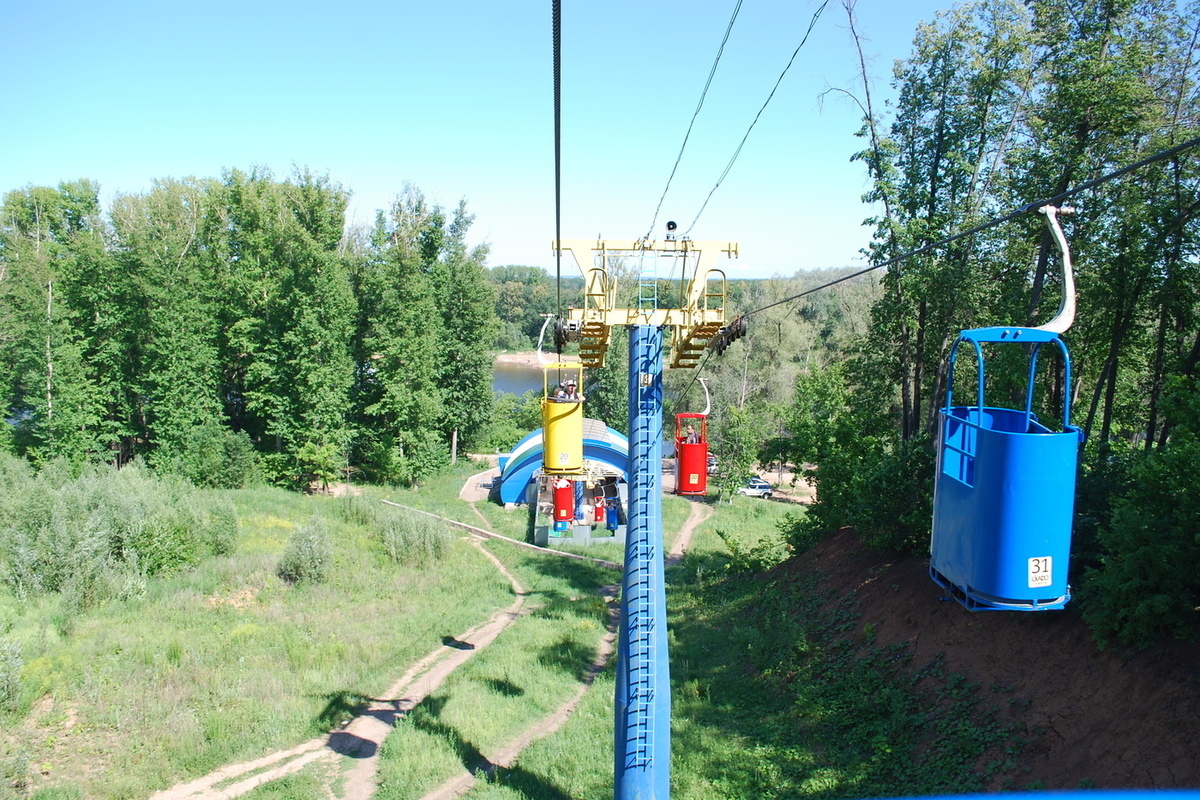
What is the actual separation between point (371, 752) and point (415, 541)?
1024cm

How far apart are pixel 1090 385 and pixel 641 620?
20.6 meters

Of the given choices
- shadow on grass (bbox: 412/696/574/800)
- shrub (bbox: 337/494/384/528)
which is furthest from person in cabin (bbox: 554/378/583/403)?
shrub (bbox: 337/494/384/528)

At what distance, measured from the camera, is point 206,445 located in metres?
30.4

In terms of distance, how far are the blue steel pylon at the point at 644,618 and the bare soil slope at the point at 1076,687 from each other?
4155 mm

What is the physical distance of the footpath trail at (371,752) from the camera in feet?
33.0

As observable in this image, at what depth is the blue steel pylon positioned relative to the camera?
8.12 metres

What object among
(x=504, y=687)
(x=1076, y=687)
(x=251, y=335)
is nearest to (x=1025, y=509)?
(x=1076, y=687)

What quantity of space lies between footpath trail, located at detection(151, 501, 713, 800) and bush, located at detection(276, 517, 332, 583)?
15.7 ft

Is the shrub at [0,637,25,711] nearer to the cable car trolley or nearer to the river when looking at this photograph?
the cable car trolley

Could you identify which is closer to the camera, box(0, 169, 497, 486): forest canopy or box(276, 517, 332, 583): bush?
box(276, 517, 332, 583): bush

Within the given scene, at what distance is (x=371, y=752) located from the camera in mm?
11156

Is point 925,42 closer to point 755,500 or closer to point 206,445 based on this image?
point 755,500

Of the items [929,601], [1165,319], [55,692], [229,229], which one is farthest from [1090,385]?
[229,229]

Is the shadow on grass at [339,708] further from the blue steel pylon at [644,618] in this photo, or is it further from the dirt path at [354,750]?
the blue steel pylon at [644,618]
